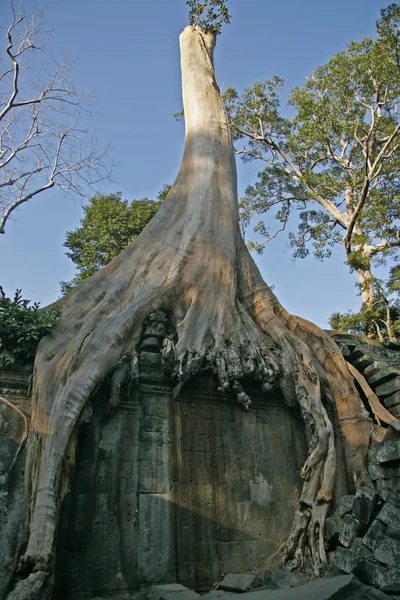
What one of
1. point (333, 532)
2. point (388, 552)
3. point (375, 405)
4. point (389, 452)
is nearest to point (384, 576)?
point (388, 552)

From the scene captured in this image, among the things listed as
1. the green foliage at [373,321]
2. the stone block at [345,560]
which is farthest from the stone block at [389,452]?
the green foliage at [373,321]

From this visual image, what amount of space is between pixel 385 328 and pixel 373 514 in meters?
6.65

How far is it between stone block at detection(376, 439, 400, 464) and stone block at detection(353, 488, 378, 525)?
71 cm

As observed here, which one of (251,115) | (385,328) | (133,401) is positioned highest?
(251,115)

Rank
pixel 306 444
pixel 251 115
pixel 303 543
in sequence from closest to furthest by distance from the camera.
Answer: pixel 303 543 < pixel 306 444 < pixel 251 115

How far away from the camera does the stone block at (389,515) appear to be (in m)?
3.91

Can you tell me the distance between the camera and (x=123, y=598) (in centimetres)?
394

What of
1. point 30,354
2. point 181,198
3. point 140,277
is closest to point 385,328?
point 181,198

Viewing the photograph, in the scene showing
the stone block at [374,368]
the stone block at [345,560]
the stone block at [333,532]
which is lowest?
the stone block at [345,560]

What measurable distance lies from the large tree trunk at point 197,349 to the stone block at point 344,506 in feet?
0.45

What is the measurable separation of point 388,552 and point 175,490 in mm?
1907

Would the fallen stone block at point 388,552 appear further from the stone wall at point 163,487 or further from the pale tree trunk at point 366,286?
the pale tree trunk at point 366,286

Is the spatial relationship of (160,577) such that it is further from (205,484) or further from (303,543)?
(303,543)

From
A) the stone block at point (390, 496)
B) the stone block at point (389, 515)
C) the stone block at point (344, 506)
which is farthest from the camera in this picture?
the stone block at point (344, 506)
